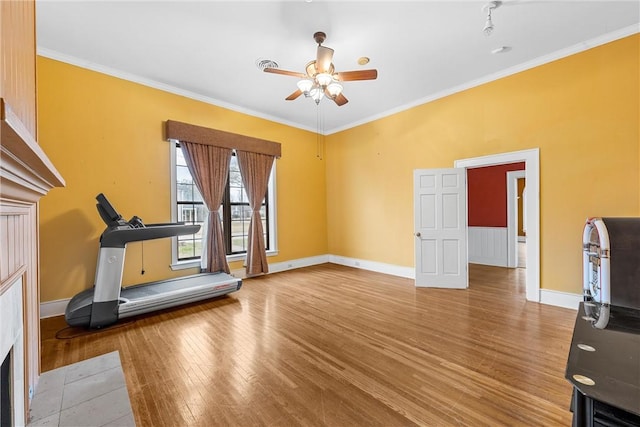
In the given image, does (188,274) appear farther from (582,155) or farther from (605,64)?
(605,64)

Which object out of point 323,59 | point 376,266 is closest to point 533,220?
point 376,266

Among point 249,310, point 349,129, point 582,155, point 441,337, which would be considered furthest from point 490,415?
point 349,129

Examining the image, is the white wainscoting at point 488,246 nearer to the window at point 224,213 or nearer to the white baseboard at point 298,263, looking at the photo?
the white baseboard at point 298,263

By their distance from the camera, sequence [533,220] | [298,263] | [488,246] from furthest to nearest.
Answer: [488,246] < [298,263] < [533,220]

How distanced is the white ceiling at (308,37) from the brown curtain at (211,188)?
3.60 ft

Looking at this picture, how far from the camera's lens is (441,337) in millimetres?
2656

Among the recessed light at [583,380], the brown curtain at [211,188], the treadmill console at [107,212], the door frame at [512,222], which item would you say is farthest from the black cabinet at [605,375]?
the door frame at [512,222]

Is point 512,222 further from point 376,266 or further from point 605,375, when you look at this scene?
point 605,375

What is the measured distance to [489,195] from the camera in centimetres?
625

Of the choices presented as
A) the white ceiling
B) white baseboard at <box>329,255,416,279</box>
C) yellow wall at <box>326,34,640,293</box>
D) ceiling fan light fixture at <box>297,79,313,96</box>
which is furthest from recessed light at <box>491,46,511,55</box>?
white baseboard at <box>329,255,416,279</box>

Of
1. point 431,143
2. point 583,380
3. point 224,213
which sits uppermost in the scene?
point 431,143

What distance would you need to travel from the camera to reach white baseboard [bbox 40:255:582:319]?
3250mm

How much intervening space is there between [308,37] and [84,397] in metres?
3.92

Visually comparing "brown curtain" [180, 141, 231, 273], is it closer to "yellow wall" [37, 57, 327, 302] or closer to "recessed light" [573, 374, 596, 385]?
"yellow wall" [37, 57, 327, 302]
